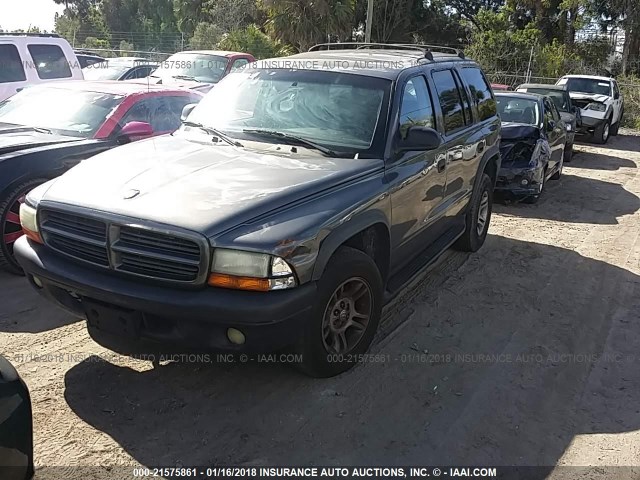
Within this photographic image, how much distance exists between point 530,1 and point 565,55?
200 inches

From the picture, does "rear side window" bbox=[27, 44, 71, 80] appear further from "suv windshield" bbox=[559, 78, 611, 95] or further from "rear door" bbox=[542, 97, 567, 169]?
"suv windshield" bbox=[559, 78, 611, 95]

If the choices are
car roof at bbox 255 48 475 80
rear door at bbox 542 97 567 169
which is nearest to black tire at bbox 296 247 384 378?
car roof at bbox 255 48 475 80

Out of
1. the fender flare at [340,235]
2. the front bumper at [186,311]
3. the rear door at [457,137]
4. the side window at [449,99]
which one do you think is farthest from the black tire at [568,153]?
the front bumper at [186,311]

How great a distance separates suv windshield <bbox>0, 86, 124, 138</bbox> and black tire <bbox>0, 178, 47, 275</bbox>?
3.34 ft

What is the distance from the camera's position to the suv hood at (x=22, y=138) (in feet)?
17.7

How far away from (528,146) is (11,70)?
8098 mm

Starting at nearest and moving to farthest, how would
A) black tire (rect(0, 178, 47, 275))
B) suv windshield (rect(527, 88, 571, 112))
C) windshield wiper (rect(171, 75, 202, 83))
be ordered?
black tire (rect(0, 178, 47, 275))
windshield wiper (rect(171, 75, 202, 83))
suv windshield (rect(527, 88, 571, 112))

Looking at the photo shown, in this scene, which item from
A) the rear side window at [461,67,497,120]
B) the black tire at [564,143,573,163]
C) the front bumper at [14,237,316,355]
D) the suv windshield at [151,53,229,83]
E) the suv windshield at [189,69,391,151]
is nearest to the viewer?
the front bumper at [14,237,316,355]

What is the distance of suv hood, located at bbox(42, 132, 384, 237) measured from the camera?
10.7ft

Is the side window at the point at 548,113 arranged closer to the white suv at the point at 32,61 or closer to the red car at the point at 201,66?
the red car at the point at 201,66

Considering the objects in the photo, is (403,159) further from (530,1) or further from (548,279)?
(530,1)

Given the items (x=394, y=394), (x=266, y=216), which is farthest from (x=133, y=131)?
(x=394, y=394)

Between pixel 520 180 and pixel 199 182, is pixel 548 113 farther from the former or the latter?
pixel 199 182

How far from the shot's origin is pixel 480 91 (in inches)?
246
